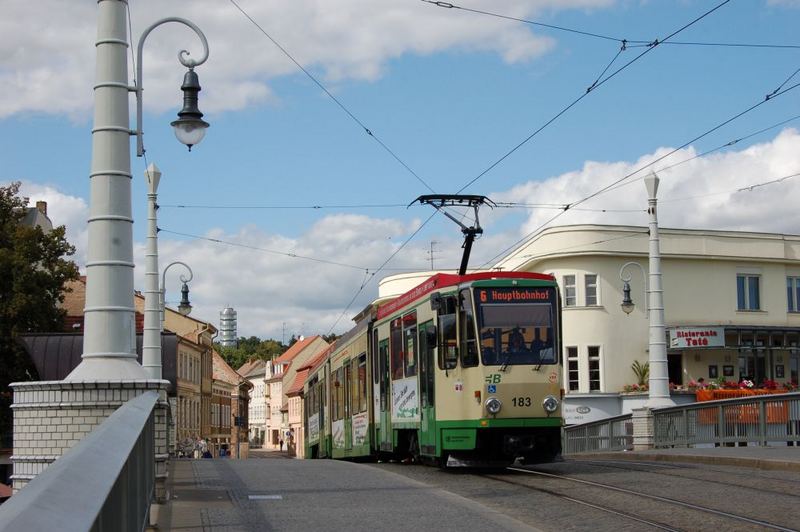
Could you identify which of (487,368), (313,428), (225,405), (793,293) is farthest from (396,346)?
(225,405)

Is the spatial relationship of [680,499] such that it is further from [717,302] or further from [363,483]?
[717,302]

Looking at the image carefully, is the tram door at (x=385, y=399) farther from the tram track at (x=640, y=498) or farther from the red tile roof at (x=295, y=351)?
the red tile roof at (x=295, y=351)

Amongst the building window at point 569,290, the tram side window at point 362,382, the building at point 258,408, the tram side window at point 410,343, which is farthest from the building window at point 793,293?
the building at point 258,408

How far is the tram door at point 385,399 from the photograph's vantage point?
22.3 m

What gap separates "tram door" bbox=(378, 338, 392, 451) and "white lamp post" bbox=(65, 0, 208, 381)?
366 inches

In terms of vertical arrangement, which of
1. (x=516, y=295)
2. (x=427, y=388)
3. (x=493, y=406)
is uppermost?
(x=516, y=295)

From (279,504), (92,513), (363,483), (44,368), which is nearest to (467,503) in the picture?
(279,504)

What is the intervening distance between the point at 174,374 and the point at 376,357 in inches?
468

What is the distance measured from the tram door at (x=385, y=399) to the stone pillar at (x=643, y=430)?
8.51 metres

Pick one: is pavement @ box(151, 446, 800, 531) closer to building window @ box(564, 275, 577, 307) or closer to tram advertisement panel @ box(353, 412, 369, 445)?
tram advertisement panel @ box(353, 412, 369, 445)

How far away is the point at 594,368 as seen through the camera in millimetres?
54125

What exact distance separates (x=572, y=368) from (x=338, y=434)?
2598 cm

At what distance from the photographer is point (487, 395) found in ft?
58.7

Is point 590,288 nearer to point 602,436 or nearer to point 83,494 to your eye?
point 602,436
